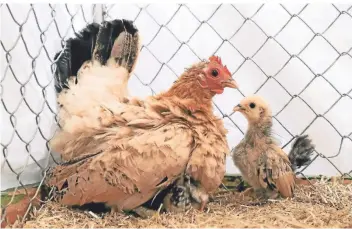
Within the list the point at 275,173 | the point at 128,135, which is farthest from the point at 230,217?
the point at 128,135

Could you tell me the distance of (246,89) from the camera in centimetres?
182

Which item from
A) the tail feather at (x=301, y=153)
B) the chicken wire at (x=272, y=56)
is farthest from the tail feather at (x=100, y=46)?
the tail feather at (x=301, y=153)

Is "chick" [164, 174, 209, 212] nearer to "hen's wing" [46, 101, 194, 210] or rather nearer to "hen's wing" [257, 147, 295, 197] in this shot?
"hen's wing" [46, 101, 194, 210]

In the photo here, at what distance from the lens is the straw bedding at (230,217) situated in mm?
1268

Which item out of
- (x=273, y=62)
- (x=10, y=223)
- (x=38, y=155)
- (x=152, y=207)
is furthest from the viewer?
(x=273, y=62)

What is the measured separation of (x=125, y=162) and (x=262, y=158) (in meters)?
0.47

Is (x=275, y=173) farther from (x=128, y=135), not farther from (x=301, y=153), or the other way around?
(x=128, y=135)

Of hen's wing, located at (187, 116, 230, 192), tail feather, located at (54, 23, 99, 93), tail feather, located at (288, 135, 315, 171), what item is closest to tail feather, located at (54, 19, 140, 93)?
tail feather, located at (54, 23, 99, 93)

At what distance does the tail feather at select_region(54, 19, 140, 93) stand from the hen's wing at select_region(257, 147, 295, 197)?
20.8 inches

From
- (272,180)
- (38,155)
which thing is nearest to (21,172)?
(38,155)

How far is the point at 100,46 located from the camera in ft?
5.13

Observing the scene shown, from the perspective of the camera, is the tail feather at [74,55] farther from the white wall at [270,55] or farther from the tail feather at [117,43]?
the white wall at [270,55]

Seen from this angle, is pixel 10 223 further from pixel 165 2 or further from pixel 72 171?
pixel 165 2

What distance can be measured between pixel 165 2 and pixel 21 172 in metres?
0.82
